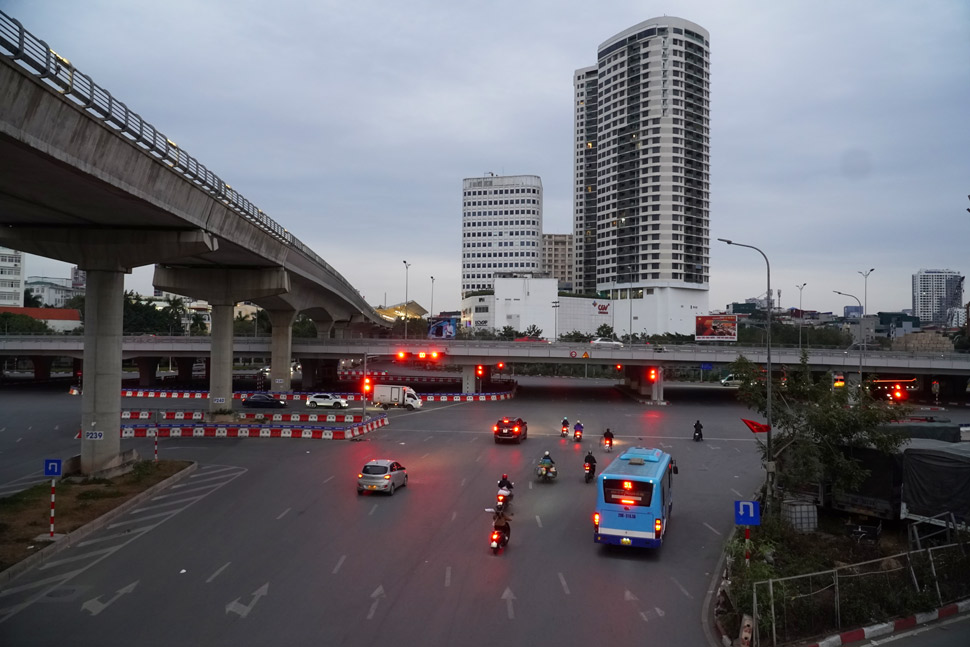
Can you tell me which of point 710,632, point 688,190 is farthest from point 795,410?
point 688,190

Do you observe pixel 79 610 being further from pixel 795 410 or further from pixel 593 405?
pixel 593 405

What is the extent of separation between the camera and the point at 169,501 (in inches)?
949

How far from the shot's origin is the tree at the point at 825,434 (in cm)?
1912

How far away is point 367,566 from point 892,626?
11416 mm

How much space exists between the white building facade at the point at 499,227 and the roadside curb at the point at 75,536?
490 ft

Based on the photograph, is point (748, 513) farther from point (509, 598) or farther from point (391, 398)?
point (391, 398)

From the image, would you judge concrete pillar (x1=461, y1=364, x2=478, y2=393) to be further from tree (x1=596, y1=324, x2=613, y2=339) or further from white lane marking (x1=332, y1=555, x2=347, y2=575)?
tree (x1=596, y1=324, x2=613, y2=339)

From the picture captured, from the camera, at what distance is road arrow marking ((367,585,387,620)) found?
13.4 meters

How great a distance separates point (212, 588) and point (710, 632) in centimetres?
1063

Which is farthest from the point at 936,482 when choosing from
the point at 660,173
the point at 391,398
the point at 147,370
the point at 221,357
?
the point at 660,173

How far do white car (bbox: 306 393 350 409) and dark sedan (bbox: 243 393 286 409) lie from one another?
2.61 meters

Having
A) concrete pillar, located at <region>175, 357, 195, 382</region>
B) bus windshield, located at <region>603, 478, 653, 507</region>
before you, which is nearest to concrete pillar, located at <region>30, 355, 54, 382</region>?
concrete pillar, located at <region>175, 357, 195, 382</region>

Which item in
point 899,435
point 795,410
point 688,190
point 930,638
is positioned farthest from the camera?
point 688,190

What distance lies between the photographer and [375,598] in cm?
1425
